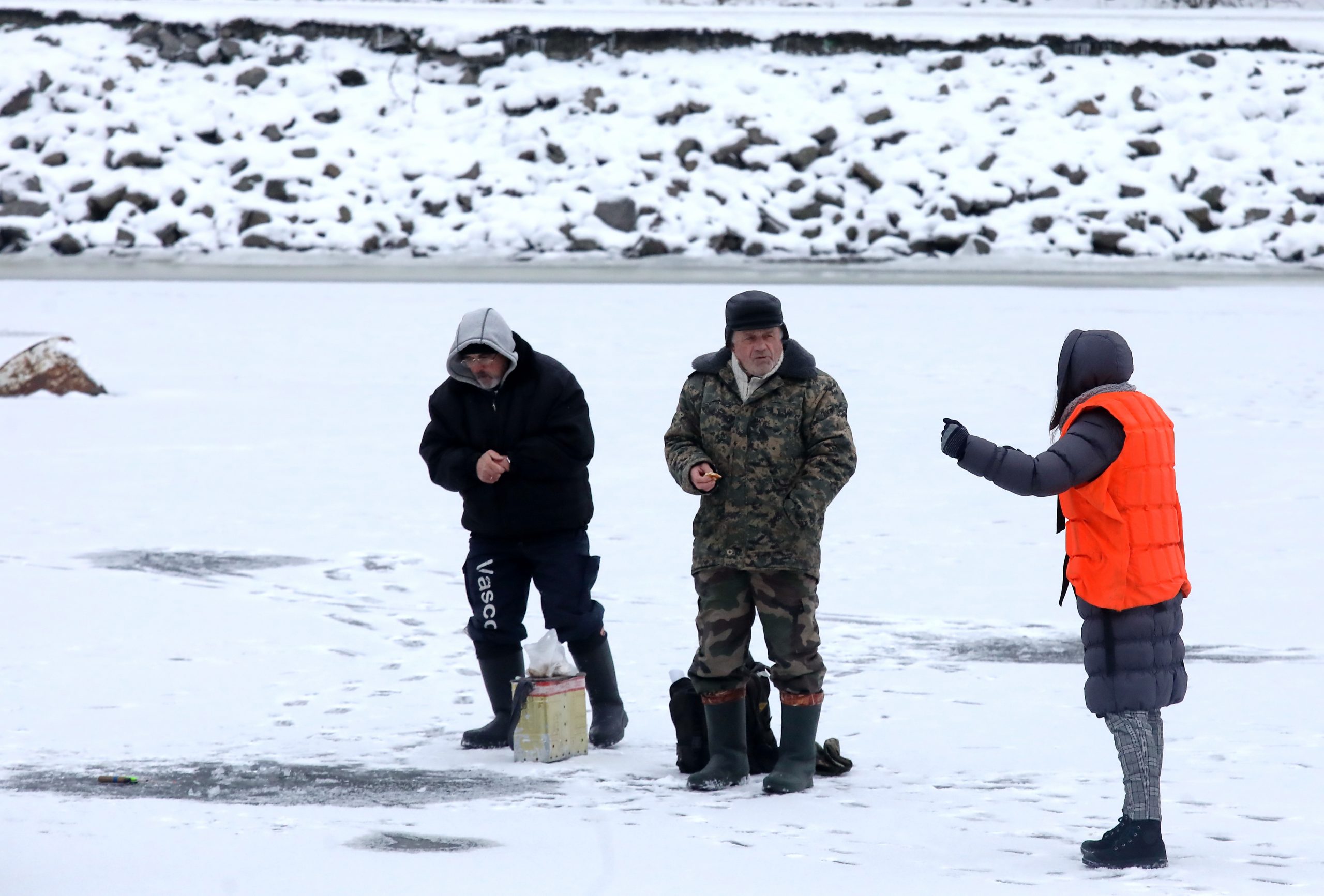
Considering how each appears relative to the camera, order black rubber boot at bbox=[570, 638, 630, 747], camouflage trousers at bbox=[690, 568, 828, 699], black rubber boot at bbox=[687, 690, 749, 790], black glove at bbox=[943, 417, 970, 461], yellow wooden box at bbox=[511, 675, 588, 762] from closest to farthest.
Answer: black glove at bbox=[943, 417, 970, 461] → camouflage trousers at bbox=[690, 568, 828, 699] → black rubber boot at bbox=[687, 690, 749, 790] → yellow wooden box at bbox=[511, 675, 588, 762] → black rubber boot at bbox=[570, 638, 630, 747]

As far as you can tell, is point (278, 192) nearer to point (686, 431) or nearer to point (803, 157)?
point (803, 157)

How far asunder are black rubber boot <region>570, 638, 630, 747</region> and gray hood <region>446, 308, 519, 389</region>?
0.92 metres

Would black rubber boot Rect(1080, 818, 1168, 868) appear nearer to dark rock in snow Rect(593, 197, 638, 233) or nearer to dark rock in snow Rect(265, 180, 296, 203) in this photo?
dark rock in snow Rect(593, 197, 638, 233)

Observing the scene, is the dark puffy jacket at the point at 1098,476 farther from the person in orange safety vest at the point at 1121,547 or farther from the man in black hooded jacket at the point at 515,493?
the man in black hooded jacket at the point at 515,493

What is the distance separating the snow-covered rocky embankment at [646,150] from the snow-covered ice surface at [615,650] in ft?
23.8

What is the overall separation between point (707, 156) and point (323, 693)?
16975mm

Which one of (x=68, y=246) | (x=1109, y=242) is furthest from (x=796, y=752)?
(x=68, y=246)

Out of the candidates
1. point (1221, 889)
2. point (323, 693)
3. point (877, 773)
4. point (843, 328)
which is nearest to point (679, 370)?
point (843, 328)

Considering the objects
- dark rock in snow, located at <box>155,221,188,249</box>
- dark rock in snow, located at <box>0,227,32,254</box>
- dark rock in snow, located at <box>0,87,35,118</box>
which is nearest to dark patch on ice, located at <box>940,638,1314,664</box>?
dark rock in snow, located at <box>155,221,188,249</box>

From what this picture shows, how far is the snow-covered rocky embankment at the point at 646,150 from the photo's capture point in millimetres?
20922

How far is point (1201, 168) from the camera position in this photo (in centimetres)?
2198

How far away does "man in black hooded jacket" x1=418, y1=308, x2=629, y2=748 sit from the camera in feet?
17.4

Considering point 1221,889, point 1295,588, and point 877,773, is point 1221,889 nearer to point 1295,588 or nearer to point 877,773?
point 877,773

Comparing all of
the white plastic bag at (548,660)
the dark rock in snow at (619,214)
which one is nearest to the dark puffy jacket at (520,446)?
the white plastic bag at (548,660)
